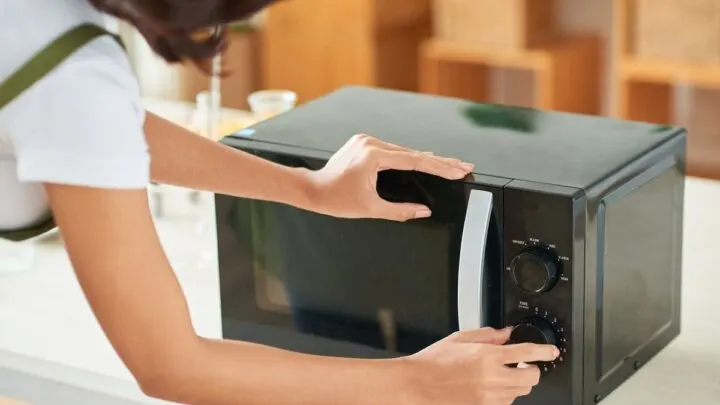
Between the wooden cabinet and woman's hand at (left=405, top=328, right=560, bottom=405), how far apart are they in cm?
234

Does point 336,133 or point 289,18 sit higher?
point 336,133

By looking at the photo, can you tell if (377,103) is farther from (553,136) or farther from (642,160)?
(642,160)

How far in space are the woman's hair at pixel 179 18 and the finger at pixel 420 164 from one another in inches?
12.2

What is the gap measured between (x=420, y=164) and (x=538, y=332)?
202 mm

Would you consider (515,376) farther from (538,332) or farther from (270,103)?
(270,103)

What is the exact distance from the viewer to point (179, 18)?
0.94 metres

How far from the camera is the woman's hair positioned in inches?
36.7

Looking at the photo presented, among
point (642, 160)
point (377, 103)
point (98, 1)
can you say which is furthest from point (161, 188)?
point (98, 1)

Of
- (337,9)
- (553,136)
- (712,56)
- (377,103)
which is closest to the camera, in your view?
(553,136)

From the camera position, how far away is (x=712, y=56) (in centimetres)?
301

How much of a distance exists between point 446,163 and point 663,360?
357 mm

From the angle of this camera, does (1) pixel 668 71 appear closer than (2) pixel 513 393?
No

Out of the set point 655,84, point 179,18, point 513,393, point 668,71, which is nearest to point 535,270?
point 513,393

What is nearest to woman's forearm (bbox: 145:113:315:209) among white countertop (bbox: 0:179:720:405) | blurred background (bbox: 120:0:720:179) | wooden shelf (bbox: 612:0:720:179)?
white countertop (bbox: 0:179:720:405)
